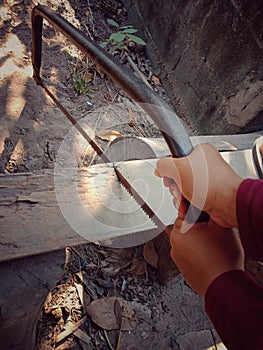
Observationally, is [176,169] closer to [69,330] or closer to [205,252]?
[205,252]

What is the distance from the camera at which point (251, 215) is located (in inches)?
31.8

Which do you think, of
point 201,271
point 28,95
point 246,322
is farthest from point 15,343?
point 28,95

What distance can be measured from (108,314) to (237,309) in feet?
3.65

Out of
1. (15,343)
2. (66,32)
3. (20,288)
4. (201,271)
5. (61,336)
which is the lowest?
(61,336)

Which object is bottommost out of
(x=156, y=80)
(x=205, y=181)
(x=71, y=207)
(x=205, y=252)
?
(x=156, y=80)

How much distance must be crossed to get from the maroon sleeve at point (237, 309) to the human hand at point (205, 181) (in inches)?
7.4

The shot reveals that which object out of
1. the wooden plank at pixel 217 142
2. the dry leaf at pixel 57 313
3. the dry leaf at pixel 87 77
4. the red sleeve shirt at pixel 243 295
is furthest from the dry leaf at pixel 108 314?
the dry leaf at pixel 87 77

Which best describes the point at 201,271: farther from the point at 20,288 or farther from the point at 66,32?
the point at 66,32

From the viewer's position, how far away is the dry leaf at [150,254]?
6.16 ft

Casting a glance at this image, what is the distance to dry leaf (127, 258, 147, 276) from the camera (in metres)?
1.88

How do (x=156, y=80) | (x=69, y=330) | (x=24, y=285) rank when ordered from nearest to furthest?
(x=24, y=285) < (x=69, y=330) < (x=156, y=80)

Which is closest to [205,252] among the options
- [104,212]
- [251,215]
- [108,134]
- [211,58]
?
[251,215]

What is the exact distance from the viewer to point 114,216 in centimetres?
116

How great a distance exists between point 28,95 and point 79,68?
626 mm
